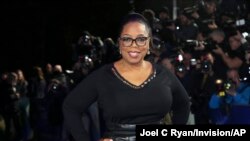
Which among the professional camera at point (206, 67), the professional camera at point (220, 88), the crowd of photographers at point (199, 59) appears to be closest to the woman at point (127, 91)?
the crowd of photographers at point (199, 59)

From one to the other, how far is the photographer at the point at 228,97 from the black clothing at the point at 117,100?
3.79 meters

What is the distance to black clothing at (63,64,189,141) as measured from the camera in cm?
382

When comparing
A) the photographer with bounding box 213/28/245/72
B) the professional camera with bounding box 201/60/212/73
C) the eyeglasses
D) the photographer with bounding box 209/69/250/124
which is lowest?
the photographer with bounding box 209/69/250/124

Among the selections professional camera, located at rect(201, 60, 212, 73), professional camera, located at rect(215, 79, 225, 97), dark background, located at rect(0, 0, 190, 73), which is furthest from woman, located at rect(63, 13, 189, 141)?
dark background, located at rect(0, 0, 190, 73)

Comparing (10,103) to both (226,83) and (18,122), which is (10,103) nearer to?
(18,122)

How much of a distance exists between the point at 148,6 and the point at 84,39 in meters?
12.0

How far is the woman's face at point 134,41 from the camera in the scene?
391cm

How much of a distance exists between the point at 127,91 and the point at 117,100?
0.09 metres

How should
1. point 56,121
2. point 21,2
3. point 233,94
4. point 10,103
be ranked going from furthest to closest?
1. point 21,2
2. point 10,103
3. point 56,121
4. point 233,94

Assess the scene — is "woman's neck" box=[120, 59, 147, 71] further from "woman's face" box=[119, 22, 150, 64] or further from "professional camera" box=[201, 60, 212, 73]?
"professional camera" box=[201, 60, 212, 73]

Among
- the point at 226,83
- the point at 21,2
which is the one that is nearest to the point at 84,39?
the point at 226,83

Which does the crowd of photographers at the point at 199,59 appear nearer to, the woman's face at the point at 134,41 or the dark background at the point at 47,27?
the woman's face at the point at 134,41

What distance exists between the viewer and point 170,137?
3773 millimetres

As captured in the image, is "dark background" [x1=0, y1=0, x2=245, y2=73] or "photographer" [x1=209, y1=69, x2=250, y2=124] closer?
"photographer" [x1=209, y1=69, x2=250, y2=124]
